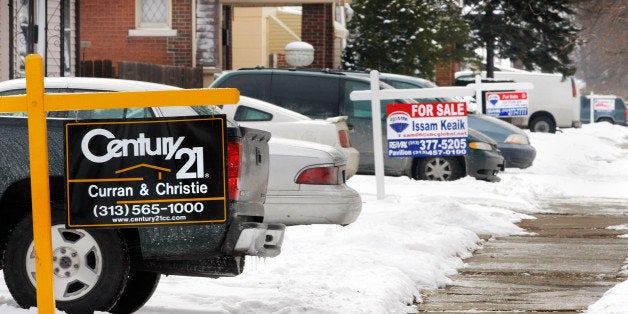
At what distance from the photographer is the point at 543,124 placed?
142 ft

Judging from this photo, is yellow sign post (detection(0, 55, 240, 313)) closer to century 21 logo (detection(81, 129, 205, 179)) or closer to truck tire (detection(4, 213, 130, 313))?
century 21 logo (detection(81, 129, 205, 179))

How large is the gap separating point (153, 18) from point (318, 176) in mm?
17230

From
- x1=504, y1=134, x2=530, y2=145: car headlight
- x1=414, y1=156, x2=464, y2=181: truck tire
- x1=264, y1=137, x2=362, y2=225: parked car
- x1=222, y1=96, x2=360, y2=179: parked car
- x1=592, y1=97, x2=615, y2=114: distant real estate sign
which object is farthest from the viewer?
x1=592, y1=97, x2=615, y2=114: distant real estate sign

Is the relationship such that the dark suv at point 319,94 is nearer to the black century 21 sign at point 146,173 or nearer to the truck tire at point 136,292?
the truck tire at point 136,292

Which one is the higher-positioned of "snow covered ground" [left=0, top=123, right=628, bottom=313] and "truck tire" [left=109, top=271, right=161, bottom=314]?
"truck tire" [left=109, top=271, right=161, bottom=314]

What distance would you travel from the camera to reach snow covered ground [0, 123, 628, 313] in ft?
27.6

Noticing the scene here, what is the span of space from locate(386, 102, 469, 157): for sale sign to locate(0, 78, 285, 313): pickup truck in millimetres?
9019

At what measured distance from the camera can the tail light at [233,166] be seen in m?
7.52

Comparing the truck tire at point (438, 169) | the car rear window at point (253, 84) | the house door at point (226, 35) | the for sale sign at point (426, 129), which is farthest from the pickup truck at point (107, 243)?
the house door at point (226, 35)

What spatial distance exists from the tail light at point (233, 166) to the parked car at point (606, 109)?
61741 millimetres

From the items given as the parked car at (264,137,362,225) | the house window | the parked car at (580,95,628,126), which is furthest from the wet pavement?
the parked car at (580,95,628,126)

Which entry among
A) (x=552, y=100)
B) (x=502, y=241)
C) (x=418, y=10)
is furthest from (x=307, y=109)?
(x=552, y=100)

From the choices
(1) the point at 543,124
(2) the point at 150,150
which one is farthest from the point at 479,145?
(1) the point at 543,124

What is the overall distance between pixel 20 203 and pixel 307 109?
37.4 feet
